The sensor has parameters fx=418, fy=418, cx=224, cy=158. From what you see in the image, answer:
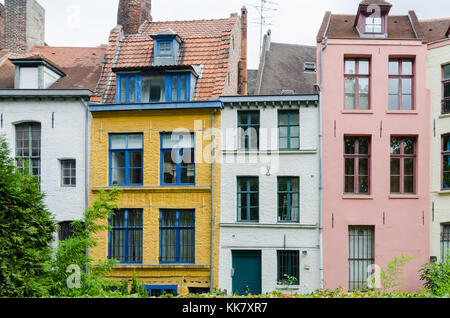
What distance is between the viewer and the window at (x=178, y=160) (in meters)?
17.3

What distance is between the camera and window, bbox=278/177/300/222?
16.7 m

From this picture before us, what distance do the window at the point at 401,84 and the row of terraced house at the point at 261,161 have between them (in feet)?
0.16

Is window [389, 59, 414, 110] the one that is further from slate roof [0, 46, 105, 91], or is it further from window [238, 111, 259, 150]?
slate roof [0, 46, 105, 91]

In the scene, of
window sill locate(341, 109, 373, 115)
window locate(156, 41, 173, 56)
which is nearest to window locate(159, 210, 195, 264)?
window locate(156, 41, 173, 56)

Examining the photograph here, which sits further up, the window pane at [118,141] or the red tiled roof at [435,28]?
the red tiled roof at [435,28]

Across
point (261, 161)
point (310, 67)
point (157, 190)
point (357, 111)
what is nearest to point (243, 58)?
point (310, 67)

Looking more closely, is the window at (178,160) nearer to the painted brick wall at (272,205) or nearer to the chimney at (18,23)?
the painted brick wall at (272,205)

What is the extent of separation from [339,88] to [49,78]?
1265cm

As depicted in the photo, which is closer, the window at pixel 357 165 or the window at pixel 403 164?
the window at pixel 403 164

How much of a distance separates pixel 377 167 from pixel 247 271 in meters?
6.60

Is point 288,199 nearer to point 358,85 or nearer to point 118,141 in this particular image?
point 358,85

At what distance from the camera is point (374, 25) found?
17578 millimetres

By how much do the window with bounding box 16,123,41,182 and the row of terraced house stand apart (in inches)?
2.2

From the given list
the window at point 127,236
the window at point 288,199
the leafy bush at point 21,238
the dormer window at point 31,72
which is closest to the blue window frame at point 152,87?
the dormer window at point 31,72
